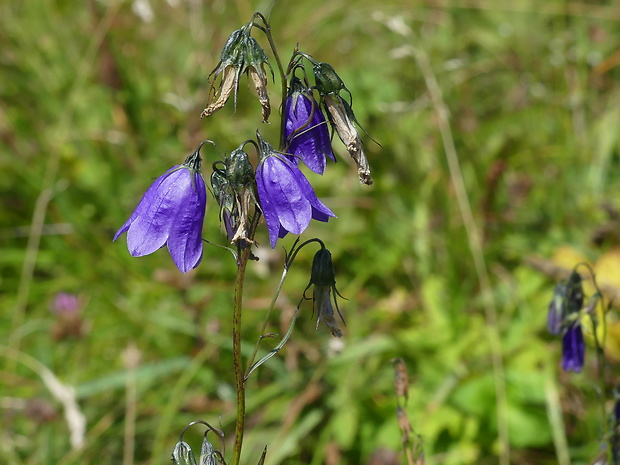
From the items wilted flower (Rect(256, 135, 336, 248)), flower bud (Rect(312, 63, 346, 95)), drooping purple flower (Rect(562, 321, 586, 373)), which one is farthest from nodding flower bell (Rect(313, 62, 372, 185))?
drooping purple flower (Rect(562, 321, 586, 373))

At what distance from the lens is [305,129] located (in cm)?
136

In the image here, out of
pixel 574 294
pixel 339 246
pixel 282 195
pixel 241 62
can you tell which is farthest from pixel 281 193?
pixel 339 246

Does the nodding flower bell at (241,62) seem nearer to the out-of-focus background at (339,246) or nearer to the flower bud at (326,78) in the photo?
the flower bud at (326,78)

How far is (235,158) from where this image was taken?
124 cm

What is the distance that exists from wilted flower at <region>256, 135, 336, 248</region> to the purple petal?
5.1 inches

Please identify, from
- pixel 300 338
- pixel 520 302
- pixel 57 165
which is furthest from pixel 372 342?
pixel 57 165

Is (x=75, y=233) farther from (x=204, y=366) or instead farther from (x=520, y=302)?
(x=520, y=302)

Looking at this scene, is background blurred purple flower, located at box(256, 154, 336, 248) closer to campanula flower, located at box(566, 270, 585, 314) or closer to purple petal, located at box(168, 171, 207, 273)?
purple petal, located at box(168, 171, 207, 273)

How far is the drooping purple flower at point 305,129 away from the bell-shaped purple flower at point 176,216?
20 centimetres

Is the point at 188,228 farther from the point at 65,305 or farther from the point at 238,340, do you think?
the point at 65,305

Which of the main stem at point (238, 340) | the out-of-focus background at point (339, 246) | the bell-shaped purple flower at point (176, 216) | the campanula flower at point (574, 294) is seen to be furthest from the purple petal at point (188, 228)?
the campanula flower at point (574, 294)

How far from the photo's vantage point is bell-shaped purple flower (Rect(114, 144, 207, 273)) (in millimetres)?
1319

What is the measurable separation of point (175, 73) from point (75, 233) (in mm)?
1661

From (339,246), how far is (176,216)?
2.33 meters
